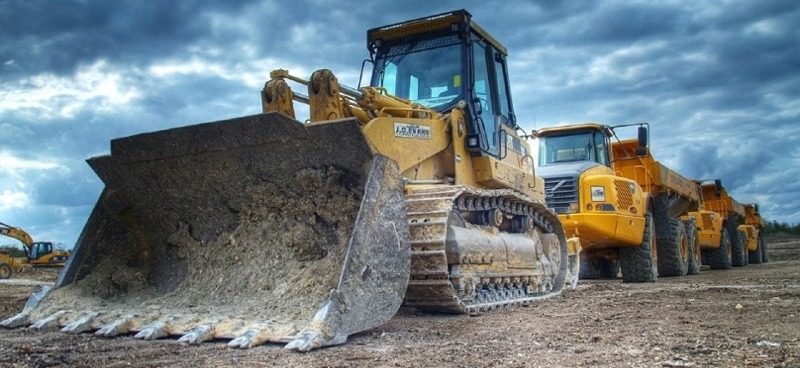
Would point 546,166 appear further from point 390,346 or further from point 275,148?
point 390,346

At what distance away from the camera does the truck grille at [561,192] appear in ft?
39.2

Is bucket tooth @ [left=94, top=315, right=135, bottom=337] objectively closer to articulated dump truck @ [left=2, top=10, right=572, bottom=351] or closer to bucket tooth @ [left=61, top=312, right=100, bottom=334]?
articulated dump truck @ [left=2, top=10, right=572, bottom=351]

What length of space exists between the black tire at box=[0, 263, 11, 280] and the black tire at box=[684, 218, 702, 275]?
21.2 metres

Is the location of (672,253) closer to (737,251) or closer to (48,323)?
(737,251)

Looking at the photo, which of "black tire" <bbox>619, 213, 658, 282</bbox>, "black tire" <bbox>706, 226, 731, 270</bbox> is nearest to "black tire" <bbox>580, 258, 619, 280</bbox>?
"black tire" <bbox>619, 213, 658, 282</bbox>

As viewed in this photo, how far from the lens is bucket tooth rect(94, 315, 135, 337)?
5156 mm

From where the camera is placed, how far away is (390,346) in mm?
4633

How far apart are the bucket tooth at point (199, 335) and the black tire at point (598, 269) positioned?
36.6 feet

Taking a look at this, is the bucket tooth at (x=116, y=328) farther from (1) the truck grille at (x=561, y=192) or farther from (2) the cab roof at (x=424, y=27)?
(1) the truck grille at (x=561, y=192)

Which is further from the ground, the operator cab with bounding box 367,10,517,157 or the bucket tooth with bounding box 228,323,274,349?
the operator cab with bounding box 367,10,517,157

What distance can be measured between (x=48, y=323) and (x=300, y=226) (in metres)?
2.05

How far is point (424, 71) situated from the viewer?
27.1ft

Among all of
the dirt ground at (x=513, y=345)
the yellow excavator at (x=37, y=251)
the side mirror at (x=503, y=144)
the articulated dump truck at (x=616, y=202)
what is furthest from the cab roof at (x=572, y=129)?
the yellow excavator at (x=37, y=251)

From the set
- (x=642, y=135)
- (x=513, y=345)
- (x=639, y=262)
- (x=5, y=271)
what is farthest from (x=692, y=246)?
(x=5, y=271)
